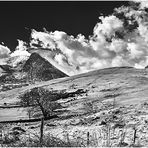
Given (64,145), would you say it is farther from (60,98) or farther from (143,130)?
(60,98)

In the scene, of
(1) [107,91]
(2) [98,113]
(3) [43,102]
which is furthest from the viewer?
Result: (1) [107,91]

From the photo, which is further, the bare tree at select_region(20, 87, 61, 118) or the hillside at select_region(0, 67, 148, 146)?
the bare tree at select_region(20, 87, 61, 118)

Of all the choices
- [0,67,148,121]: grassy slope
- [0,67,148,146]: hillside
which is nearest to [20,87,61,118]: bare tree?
[0,67,148,146]: hillside

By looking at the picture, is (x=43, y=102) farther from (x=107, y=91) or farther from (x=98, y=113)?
(x=107, y=91)

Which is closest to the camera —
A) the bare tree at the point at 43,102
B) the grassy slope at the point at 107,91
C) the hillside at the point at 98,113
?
the hillside at the point at 98,113

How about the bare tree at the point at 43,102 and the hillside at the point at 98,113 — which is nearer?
the hillside at the point at 98,113

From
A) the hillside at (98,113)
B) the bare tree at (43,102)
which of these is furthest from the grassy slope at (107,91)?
the bare tree at (43,102)

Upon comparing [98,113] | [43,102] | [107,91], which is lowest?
[98,113]

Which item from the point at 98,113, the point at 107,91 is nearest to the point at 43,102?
the point at 98,113

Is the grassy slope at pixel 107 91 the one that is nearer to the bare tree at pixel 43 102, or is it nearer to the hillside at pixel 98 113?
the hillside at pixel 98 113

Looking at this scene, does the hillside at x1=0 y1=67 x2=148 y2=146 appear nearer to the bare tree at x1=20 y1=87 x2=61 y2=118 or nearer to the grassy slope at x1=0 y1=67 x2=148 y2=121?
the grassy slope at x1=0 y1=67 x2=148 y2=121

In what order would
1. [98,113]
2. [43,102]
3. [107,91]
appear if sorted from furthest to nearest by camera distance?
[107,91], [43,102], [98,113]

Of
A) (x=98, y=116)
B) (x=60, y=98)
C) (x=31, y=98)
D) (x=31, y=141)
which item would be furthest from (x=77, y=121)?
(x=60, y=98)

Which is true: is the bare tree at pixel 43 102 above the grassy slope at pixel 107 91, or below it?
below
